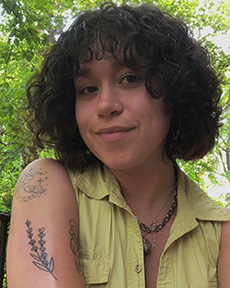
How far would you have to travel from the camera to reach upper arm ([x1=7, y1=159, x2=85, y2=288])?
4.00 ft

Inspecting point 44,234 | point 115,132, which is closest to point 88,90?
point 115,132

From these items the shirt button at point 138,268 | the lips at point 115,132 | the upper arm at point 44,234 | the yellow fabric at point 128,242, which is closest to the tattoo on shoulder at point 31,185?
the upper arm at point 44,234

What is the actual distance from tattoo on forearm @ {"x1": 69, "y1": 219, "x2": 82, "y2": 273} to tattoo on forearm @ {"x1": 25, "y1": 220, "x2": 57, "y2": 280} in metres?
0.10

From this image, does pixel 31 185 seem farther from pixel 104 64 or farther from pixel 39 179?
pixel 104 64

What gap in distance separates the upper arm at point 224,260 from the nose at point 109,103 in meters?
0.69

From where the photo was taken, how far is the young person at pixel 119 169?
53.3 inches

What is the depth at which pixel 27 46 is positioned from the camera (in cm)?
443

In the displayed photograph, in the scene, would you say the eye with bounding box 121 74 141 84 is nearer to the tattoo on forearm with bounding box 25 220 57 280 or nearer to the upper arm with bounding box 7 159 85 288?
the upper arm with bounding box 7 159 85 288

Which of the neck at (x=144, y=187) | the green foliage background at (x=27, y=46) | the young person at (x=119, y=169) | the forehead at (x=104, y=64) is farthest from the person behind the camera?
the green foliage background at (x=27, y=46)

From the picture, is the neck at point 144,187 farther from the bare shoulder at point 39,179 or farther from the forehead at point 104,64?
the forehead at point 104,64

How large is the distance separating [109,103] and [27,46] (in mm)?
3358

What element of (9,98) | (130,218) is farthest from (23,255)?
(9,98)

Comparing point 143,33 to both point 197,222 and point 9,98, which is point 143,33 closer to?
point 197,222

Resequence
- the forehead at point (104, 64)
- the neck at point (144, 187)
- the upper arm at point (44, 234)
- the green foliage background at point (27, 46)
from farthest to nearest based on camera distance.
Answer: the green foliage background at point (27, 46) → the neck at point (144, 187) → the forehead at point (104, 64) → the upper arm at point (44, 234)
